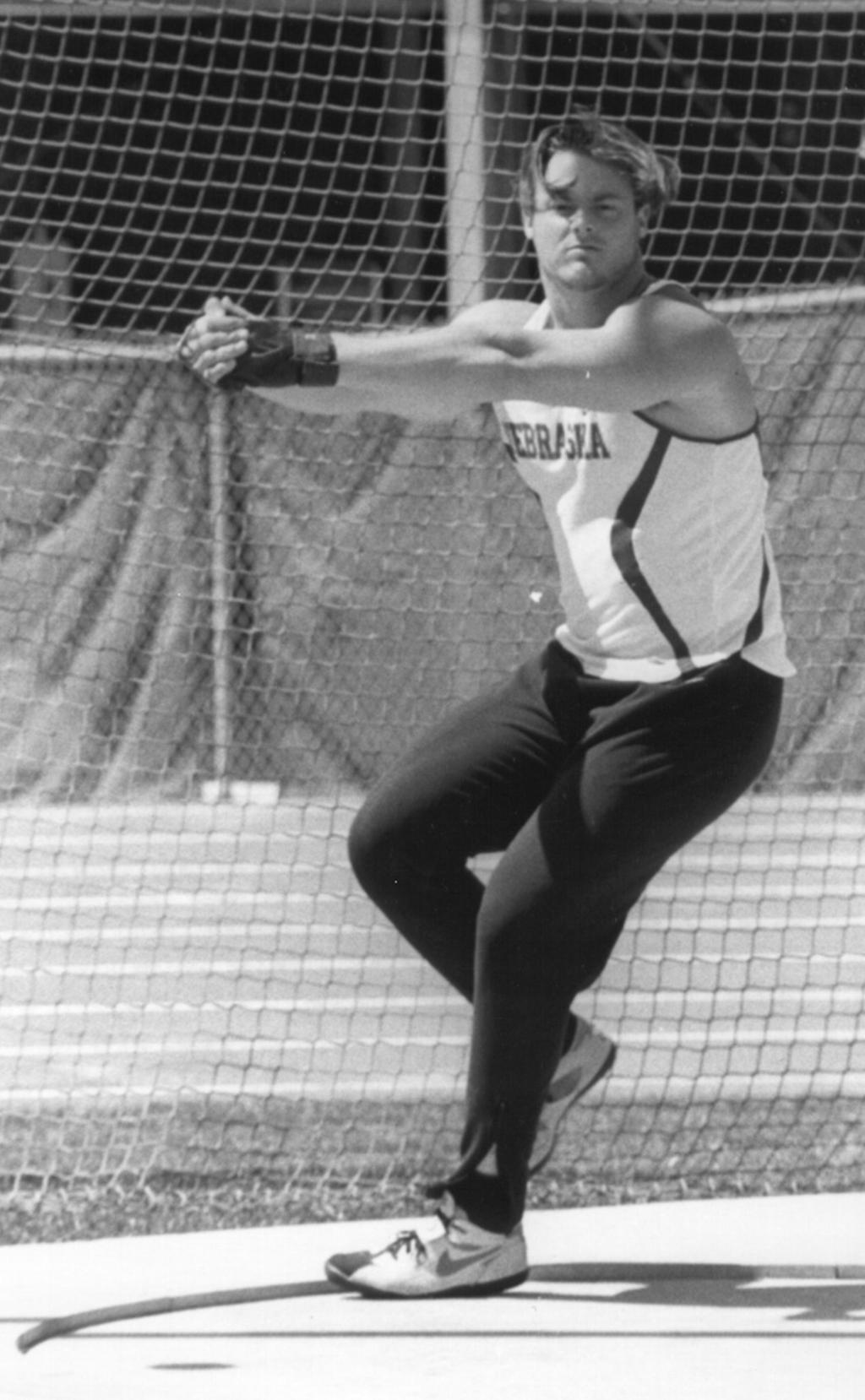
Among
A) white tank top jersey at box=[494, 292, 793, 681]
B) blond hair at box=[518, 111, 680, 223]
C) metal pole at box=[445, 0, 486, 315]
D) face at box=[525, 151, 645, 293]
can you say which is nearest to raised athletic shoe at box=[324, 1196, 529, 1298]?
white tank top jersey at box=[494, 292, 793, 681]

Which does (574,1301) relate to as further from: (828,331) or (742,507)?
(828,331)

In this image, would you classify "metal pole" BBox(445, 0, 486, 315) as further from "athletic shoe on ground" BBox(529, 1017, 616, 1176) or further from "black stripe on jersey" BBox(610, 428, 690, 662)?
"black stripe on jersey" BBox(610, 428, 690, 662)

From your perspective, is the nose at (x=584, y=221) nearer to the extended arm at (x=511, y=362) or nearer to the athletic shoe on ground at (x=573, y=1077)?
the extended arm at (x=511, y=362)

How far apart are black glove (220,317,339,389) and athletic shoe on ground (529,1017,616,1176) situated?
126 cm

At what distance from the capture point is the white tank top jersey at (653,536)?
364 cm

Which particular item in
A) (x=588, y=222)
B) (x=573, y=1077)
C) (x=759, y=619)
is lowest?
(x=573, y=1077)

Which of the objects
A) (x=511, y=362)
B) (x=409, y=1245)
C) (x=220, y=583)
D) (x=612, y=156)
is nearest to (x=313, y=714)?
(x=220, y=583)

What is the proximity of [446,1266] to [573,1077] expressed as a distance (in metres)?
0.40

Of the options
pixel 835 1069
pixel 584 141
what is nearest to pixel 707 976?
pixel 835 1069

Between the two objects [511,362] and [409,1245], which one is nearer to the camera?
[511,362]

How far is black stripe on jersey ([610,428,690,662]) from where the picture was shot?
363 centimetres

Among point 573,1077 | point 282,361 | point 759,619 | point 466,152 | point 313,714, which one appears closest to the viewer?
point 282,361

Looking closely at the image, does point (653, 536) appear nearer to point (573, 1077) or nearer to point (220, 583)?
point (573, 1077)

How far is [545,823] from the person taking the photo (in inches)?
145
